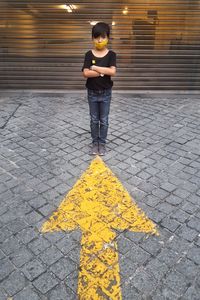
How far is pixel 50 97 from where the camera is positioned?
7.73 m

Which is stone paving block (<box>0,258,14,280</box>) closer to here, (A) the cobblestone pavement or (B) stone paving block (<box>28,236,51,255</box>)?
(A) the cobblestone pavement

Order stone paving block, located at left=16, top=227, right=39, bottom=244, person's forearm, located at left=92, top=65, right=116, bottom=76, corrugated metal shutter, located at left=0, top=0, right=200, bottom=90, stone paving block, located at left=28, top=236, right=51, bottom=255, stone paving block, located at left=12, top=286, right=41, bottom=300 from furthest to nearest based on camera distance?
corrugated metal shutter, located at left=0, top=0, right=200, bottom=90
person's forearm, located at left=92, top=65, right=116, bottom=76
stone paving block, located at left=16, top=227, right=39, bottom=244
stone paving block, located at left=28, top=236, right=51, bottom=255
stone paving block, located at left=12, top=286, right=41, bottom=300

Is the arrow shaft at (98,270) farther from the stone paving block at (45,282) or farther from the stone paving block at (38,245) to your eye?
the stone paving block at (38,245)

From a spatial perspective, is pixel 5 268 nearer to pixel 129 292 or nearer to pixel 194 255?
pixel 129 292

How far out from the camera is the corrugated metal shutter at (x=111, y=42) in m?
7.19

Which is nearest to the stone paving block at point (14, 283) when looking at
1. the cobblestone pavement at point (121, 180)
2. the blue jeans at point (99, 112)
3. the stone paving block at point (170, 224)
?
the cobblestone pavement at point (121, 180)

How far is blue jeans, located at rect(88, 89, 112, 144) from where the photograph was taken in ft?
15.7

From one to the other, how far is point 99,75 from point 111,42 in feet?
10.8

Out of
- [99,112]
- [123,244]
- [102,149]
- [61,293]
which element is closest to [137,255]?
[123,244]

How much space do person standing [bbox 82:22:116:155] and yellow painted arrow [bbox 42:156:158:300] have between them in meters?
0.77

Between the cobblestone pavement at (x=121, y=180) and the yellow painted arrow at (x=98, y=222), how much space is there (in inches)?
3.5

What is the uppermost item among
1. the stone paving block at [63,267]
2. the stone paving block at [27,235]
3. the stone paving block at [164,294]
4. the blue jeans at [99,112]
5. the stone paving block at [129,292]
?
the blue jeans at [99,112]

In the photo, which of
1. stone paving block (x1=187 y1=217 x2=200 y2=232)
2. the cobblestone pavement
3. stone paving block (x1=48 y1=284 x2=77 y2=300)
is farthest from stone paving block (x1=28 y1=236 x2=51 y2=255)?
stone paving block (x1=187 y1=217 x2=200 y2=232)

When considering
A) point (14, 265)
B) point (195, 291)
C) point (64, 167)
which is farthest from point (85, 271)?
point (64, 167)
